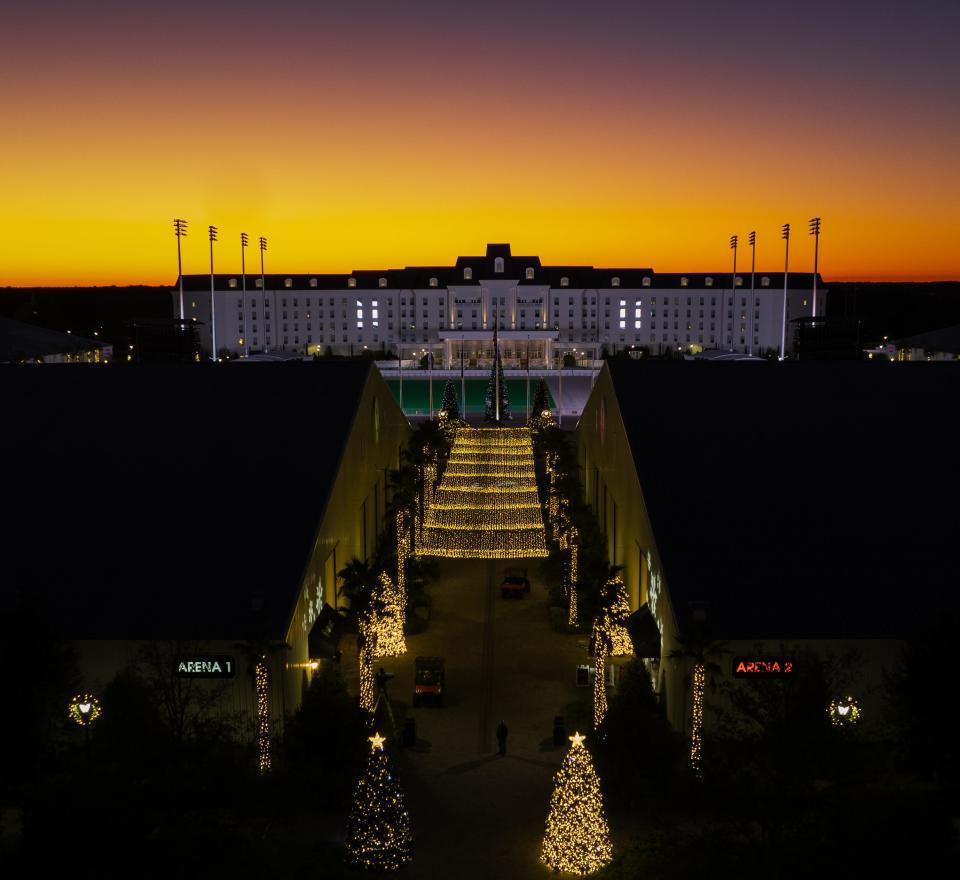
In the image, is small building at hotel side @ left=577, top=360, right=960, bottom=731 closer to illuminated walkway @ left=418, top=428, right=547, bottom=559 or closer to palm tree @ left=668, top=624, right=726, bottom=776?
palm tree @ left=668, top=624, right=726, bottom=776

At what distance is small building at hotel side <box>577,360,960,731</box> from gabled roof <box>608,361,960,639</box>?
52mm

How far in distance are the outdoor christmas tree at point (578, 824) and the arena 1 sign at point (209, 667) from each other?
8.78m

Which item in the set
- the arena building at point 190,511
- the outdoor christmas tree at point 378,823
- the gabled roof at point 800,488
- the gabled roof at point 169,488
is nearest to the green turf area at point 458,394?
the arena building at point 190,511

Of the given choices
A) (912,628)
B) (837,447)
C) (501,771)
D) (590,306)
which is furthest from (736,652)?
(590,306)

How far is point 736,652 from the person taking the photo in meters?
22.9

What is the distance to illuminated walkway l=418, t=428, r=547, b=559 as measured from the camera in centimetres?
4347

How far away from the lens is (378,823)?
18844 millimetres

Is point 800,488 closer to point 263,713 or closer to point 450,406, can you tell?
point 263,713

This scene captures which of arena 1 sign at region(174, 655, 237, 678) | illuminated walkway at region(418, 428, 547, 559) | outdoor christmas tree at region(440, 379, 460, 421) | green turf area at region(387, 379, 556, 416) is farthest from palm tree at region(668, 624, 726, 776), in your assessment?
green turf area at region(387, 379, 556, 416)

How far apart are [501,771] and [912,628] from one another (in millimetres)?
10490

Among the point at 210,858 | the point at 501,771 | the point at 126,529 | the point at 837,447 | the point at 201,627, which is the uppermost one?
the point at 837,447

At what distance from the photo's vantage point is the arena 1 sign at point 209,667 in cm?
2294

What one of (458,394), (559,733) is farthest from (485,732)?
(458,394)

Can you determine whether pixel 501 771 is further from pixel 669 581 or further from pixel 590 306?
pixel 590 306
